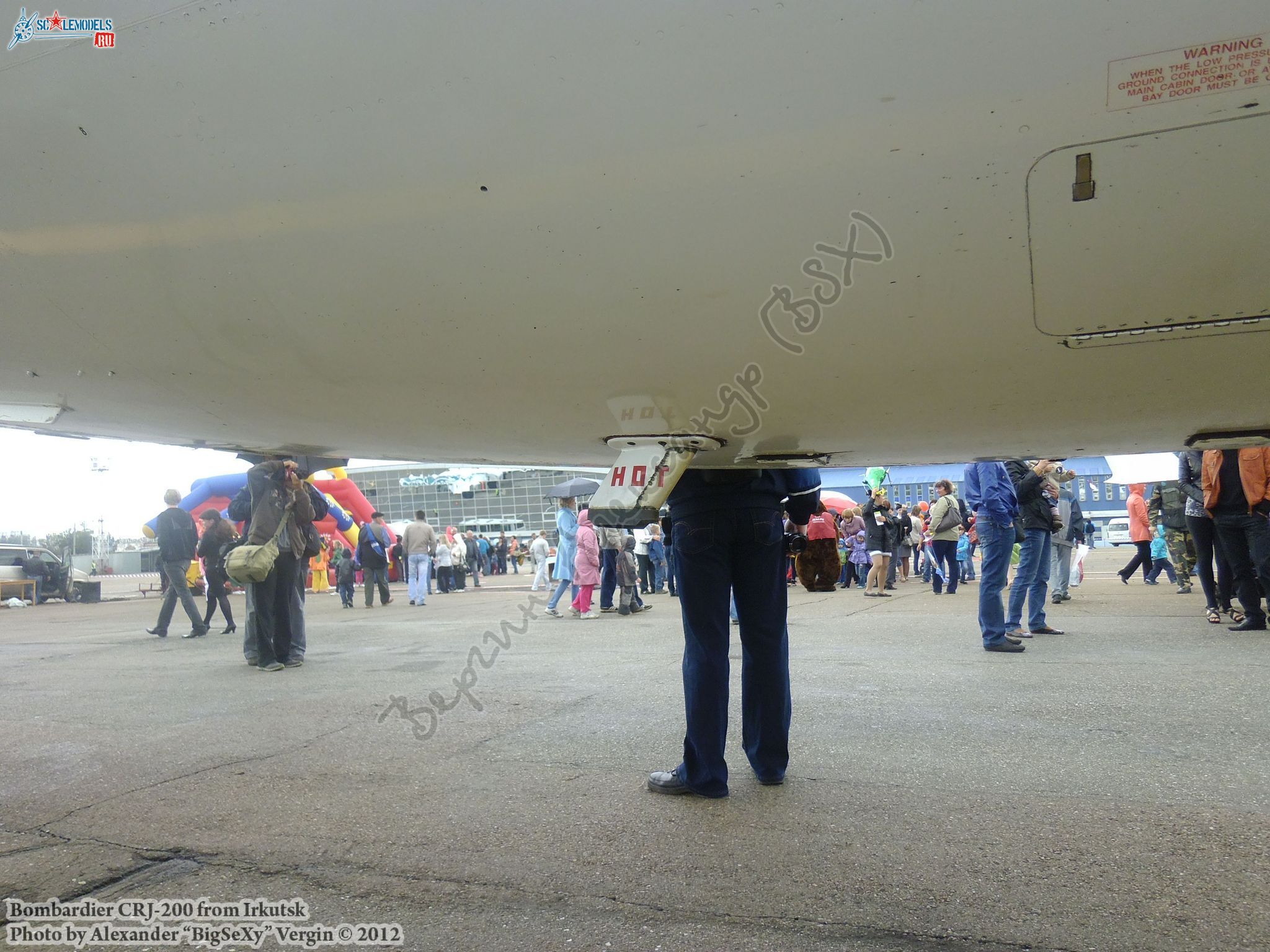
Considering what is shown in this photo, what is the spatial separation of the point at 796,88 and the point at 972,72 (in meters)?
0.30

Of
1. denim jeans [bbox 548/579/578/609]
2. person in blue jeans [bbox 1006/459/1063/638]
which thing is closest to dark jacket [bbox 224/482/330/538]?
denim jeans [bbox 548/579/578/609]

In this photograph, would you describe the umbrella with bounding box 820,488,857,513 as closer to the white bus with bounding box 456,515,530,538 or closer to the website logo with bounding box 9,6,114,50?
the website logo with bounding box 9,6,114,50

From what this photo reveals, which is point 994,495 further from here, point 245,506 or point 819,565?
point 245,506

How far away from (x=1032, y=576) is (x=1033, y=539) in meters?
0.38

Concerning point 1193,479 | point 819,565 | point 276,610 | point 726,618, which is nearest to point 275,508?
point 276,610

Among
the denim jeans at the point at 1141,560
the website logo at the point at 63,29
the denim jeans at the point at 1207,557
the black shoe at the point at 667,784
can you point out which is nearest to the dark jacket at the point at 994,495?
the denim jeans at the point at 1207,557

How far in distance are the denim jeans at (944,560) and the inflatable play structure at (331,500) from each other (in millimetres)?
10004

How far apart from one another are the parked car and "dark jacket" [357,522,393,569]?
1323 cm

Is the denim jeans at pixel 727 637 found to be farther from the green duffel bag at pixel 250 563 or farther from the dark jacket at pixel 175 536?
the dark jacket at pixel 175 536

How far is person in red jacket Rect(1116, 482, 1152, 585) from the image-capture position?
1152cm

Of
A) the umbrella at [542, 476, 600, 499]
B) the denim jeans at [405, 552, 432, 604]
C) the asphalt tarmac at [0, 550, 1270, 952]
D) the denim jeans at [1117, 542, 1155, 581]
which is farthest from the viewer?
the denim jeans at [405, 552, 432, 604]

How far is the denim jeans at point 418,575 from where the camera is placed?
1475 cm

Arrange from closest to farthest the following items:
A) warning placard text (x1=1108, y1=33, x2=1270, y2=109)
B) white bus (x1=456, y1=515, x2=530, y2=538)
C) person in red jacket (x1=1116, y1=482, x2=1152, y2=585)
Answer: warning placard text (x1=1108, y1=33, x2=1270, y2=109) < person in red jacket (x1=1116, y1=482, x2=1152, y2=585) < white bus (x1=456, y1=515, x2=530, y2=538)

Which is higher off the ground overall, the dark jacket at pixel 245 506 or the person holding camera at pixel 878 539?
the dark jacket at pixel 245 506
